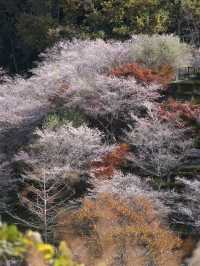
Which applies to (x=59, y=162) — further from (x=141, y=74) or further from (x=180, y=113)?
(x=141, y=74)

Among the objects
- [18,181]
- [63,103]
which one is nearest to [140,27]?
[63,103]

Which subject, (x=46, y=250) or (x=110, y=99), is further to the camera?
(x=110, y=99)

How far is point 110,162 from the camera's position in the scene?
21312 mm

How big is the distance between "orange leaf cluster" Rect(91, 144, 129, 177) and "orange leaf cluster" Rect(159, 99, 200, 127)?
6.33 feet

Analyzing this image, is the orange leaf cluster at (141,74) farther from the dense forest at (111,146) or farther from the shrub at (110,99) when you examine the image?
the shrub at (110,99)

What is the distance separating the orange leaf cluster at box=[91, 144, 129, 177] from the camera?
67.1 ft

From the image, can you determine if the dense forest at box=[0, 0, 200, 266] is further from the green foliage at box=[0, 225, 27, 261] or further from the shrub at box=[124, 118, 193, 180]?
the green foliage at box=[0, 225, 27, 261]

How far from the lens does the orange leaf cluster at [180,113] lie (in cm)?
2245

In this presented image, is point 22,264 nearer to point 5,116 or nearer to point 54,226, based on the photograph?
point 54,226

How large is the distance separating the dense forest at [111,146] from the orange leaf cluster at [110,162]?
0.16 feet

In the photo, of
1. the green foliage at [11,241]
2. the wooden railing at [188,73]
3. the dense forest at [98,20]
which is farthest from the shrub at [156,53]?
the green foliage at [11,241]

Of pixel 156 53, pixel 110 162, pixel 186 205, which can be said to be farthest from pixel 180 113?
pixel 156 53

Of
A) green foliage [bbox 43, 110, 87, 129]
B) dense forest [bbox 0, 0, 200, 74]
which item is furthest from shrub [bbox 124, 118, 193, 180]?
dense forest [bbox 0, 0, 200, 74]

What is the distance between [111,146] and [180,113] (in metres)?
2.92
